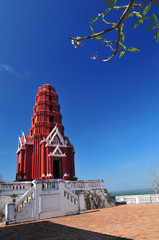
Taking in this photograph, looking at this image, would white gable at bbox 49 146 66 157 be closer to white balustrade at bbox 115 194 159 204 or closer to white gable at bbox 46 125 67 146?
white gable at bbox 46 125 67 146

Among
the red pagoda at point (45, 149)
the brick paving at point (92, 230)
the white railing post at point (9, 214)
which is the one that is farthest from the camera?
the red pagoda at point (45, 149)

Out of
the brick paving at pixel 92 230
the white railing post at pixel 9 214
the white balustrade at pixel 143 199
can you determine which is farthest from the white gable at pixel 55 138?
the brick paving at pixel 92 230

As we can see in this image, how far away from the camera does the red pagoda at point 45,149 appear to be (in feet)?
59.7

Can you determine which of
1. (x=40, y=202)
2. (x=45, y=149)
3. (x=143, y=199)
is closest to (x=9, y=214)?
(x=40, y=202)

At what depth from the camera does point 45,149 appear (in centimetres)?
1883

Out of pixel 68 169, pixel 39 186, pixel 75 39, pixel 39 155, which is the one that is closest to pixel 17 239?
pixel 39 186

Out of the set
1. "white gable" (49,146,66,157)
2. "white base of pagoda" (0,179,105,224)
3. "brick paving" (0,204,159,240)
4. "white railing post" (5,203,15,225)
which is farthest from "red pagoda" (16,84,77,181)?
"brick paving" (0,204,159,240)

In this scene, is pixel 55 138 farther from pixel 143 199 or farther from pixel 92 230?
pixel 92 230

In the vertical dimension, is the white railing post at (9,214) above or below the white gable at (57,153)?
below

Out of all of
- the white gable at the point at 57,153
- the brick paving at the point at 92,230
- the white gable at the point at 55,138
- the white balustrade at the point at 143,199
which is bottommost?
the white balustrade at the point at 143,199

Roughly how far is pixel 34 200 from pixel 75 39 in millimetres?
10511

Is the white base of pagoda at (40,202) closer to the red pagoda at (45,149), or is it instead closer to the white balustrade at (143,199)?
the red pagoda at (45,149)

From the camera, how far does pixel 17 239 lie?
5941 millimetres

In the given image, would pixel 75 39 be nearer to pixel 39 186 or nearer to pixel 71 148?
pixel 39 186
